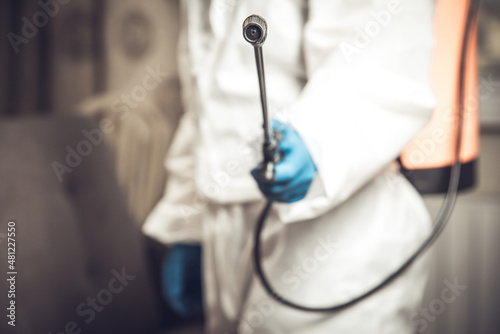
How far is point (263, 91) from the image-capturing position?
36 centimetres

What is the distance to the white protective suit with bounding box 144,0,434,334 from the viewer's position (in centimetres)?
54

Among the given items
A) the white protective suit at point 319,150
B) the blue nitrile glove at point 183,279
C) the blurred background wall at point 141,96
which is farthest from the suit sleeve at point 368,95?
the blurred background wall at point 141,96

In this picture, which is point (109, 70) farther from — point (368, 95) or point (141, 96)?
point (368, 95)

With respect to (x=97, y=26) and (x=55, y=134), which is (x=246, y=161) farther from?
(x=97, y=26)

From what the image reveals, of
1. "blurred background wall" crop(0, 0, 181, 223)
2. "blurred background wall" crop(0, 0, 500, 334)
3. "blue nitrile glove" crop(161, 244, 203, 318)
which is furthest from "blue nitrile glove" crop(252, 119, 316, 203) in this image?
"blurred background wall" crop(0, 0, 181, 223)

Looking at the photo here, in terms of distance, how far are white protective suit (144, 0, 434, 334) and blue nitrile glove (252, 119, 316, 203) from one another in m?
0.02

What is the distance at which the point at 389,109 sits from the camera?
543 millimetres

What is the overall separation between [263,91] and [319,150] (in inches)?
7.1

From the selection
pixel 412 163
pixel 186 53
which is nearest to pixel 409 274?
pixel 412 163

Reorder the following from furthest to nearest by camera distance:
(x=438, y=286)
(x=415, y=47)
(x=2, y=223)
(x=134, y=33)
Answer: (x=134, y=33)
(x=438, y=286)
(x=2, y=223)
(x=415, y=47)

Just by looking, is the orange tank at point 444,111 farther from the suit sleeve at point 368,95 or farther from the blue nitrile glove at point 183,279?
the blue nitrile glove at point 183,279

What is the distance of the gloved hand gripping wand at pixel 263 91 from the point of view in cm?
32

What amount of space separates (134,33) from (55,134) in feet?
2.36

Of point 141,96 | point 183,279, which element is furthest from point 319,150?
point 141,96
